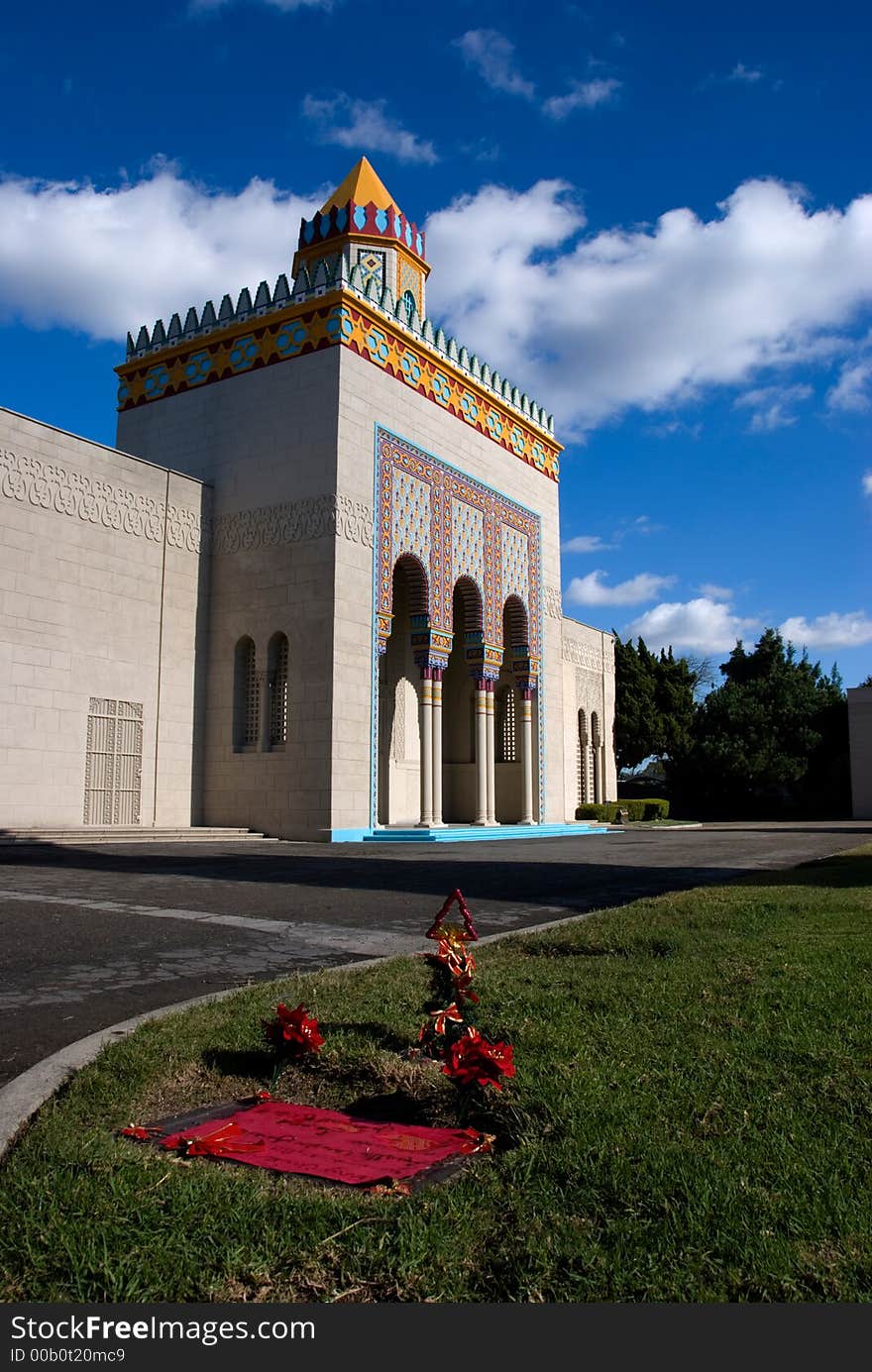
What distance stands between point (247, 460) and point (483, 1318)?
19.1 metres

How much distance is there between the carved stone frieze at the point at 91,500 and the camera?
52.3 ft

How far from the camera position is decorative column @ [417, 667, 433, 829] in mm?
20672

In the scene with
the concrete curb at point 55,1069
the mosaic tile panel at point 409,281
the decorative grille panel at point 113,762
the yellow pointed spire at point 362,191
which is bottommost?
the concrete curb at point 55,1069

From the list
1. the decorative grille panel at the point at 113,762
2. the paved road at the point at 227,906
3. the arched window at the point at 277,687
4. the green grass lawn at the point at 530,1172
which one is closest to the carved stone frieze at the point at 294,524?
the arched window at the point at 277,687

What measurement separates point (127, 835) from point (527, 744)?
11.4 m

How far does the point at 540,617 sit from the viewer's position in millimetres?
25359

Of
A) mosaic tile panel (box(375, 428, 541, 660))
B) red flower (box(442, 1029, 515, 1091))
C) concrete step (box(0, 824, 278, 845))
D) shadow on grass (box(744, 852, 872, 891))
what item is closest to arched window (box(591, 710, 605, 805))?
mosaic tile panel (box(375, 428, 541, 660))

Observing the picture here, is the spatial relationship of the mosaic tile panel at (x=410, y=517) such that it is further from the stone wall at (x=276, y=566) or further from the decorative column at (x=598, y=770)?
the decorative column at (x=598, y=770)

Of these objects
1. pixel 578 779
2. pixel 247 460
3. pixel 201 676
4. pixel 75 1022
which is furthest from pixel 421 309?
pixel 75 1022

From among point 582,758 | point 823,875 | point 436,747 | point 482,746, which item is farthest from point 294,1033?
point 582,758

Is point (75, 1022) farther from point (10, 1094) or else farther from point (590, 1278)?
point (590, 1278)

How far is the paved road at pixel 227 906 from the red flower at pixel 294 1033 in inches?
32.2

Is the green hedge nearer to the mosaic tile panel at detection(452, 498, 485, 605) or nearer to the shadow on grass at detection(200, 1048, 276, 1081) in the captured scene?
the mosaic tile panel at detection(452, 498, 485, 605)

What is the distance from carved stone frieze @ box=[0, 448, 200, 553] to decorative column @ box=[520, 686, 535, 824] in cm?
929
